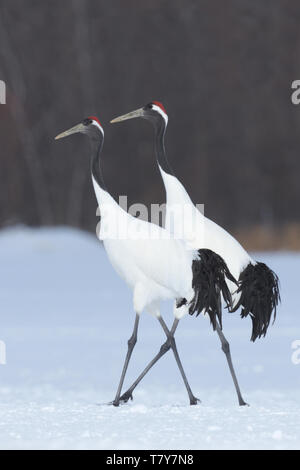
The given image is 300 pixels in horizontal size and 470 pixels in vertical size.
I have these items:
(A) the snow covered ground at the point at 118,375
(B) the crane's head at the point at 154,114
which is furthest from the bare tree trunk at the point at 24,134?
(B) the crane's head at the point at 154,114

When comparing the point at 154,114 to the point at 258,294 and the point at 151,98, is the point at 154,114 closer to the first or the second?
the point at 258,294

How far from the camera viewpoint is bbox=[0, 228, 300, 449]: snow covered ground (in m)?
5.13

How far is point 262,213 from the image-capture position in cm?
2116

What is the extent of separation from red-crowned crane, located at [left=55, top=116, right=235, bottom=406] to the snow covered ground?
0.70 meters

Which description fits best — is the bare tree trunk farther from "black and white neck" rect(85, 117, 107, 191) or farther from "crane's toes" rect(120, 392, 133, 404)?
"crane's toes" rect(120, 392, 133, 404)

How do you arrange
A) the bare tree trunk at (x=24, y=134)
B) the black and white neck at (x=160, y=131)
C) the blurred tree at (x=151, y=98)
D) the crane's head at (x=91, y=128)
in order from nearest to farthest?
the black and white neck at (x=160, y=131)
the crane's head at (x=91, y=128)
the bare tree trunk at (x=24, y=134)
the blurred tree at (x=151, y=98)

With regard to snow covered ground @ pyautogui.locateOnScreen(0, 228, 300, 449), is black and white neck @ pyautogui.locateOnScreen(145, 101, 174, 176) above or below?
above

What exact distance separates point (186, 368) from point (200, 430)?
8.51 ft

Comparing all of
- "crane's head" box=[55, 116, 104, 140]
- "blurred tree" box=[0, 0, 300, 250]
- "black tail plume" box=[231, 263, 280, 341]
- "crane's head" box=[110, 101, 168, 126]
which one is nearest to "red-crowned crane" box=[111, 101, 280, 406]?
"black tail plume" box=[231, 263, 280, 341]

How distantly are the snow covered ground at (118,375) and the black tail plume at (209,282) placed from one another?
0.65 m

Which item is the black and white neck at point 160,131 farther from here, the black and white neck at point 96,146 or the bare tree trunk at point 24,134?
the bare tree trunk at point 24,134

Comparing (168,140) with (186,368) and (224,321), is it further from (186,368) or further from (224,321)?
(186,368)

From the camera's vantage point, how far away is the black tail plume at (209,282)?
5777 mm

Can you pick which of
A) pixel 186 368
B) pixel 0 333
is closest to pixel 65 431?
pixel 186 368
